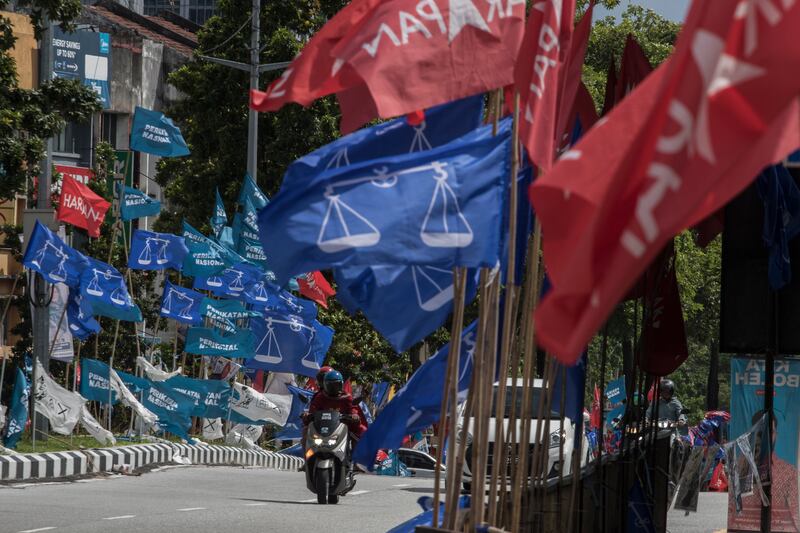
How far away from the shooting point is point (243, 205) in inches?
1254

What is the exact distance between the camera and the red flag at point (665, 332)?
10.7 metres

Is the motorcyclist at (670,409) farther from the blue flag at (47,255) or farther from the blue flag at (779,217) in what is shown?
the blue flag at (779,217)

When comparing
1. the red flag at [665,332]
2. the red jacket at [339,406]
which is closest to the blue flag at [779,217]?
the red flag at [665,332]

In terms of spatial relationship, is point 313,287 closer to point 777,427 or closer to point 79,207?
point 79,207

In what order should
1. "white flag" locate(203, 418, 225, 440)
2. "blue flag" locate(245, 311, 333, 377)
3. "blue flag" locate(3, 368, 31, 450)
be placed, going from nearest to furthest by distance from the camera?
"blue flag" locate(3, 368, 31, 450)
"blue flag" locate(245, 311, 333, 377)
"white flag" locate(203, 418, 225, 440)

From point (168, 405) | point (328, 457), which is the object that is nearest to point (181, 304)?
point (168, 405)

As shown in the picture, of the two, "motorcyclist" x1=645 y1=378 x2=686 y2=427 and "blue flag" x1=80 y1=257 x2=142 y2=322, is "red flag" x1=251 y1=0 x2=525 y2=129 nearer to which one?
"motorcyclist" x1=645 y1=378 x2=686 y2=427

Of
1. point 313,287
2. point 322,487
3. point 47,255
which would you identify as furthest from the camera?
point 313,287

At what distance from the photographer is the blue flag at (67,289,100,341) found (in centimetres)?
2553

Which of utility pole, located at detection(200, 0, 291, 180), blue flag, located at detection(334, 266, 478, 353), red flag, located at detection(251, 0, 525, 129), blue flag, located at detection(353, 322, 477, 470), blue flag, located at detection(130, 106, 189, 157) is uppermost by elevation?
utility pole, located at detection(200, 0, 291, 180)

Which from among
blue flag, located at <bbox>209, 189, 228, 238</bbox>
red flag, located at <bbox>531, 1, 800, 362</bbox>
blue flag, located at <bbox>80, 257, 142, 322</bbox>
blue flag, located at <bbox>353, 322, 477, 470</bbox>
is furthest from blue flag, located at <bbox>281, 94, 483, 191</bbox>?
blue flag, located at <bbox>209, 189, 228, 238</bbox>

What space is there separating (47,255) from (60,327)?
242 centimetres

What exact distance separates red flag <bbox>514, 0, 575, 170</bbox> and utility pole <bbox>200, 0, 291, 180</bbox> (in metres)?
25.4

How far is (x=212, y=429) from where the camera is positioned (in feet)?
97.0
